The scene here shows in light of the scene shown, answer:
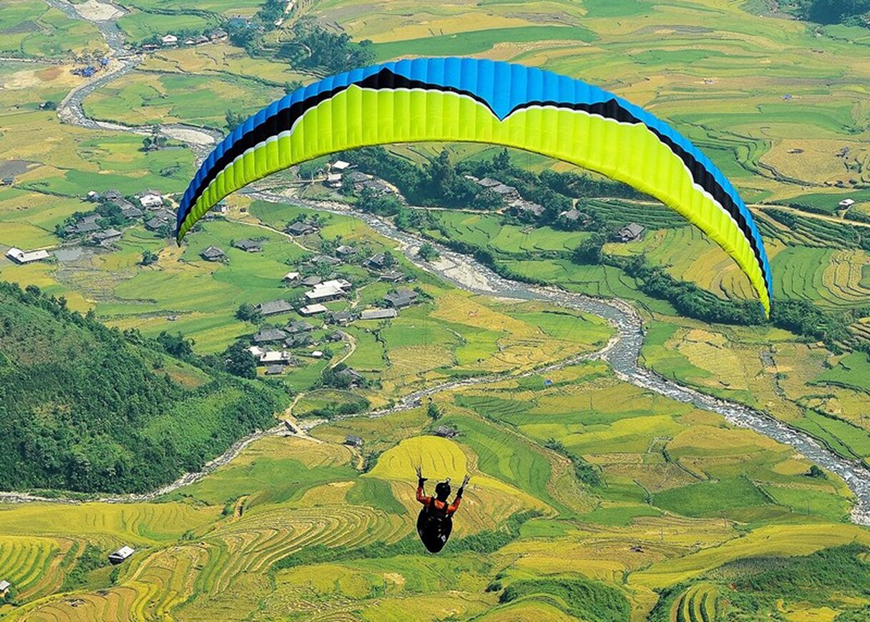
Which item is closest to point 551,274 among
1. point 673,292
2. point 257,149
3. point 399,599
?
point 673,292

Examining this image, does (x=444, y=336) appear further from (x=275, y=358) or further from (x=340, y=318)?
(x=275, y=358)

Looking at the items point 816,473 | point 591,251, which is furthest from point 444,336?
point 816,473

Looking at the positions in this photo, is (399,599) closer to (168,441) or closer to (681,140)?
(168,441)

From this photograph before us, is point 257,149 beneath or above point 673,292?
above

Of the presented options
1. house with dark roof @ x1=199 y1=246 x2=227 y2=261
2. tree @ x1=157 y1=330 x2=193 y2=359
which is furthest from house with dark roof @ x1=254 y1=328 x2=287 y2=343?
house with dark roof @ x1=199 y1=246 x2=227 y2=261

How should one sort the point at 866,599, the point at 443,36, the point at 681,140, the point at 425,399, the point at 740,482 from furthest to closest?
the point at 443,36, the point at 425,399, the point at 740,482, the point at 866,599, the point at 681,140

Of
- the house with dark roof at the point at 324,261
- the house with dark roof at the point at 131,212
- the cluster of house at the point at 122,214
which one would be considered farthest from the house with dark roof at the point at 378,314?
the house with dark roof at the point at 131,212

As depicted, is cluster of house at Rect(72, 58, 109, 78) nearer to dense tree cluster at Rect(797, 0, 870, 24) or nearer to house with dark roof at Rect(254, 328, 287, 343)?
house with dark roof at Rect(254, 328, 287, 343)
